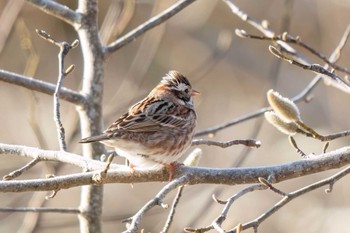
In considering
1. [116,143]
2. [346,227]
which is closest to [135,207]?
[346,227]

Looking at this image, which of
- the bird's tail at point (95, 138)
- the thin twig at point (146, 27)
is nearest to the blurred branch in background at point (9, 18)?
the thin twig at point (146, 27)

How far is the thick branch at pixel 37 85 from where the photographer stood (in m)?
3.13

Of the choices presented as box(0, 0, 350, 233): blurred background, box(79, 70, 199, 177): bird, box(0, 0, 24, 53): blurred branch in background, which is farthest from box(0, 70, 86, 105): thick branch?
box(0, 0, 350, 233): blurred background

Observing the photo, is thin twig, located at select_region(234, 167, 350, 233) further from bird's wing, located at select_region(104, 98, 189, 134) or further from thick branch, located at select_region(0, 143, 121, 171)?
bird's wing, located at select_region(104, 98, 189, 134)

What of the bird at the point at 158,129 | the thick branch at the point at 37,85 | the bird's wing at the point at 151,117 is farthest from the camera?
the bird's wing at the point at 151,117

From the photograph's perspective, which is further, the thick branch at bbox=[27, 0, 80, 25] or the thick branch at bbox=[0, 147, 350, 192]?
the thick branch at bbox=[27, 0, 80, 25]

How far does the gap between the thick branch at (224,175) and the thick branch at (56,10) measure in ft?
3.28

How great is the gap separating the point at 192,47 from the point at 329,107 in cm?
258

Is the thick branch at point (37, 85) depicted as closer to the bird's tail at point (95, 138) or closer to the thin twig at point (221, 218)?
the bird's tail at point (95, 138)

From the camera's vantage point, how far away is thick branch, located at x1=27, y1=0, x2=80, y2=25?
3369 mm

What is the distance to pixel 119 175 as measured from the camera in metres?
2.61

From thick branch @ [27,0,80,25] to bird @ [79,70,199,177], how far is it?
1.82ft

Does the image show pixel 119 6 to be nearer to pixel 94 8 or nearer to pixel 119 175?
pixel 94 8

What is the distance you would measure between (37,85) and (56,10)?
416 millimetres
